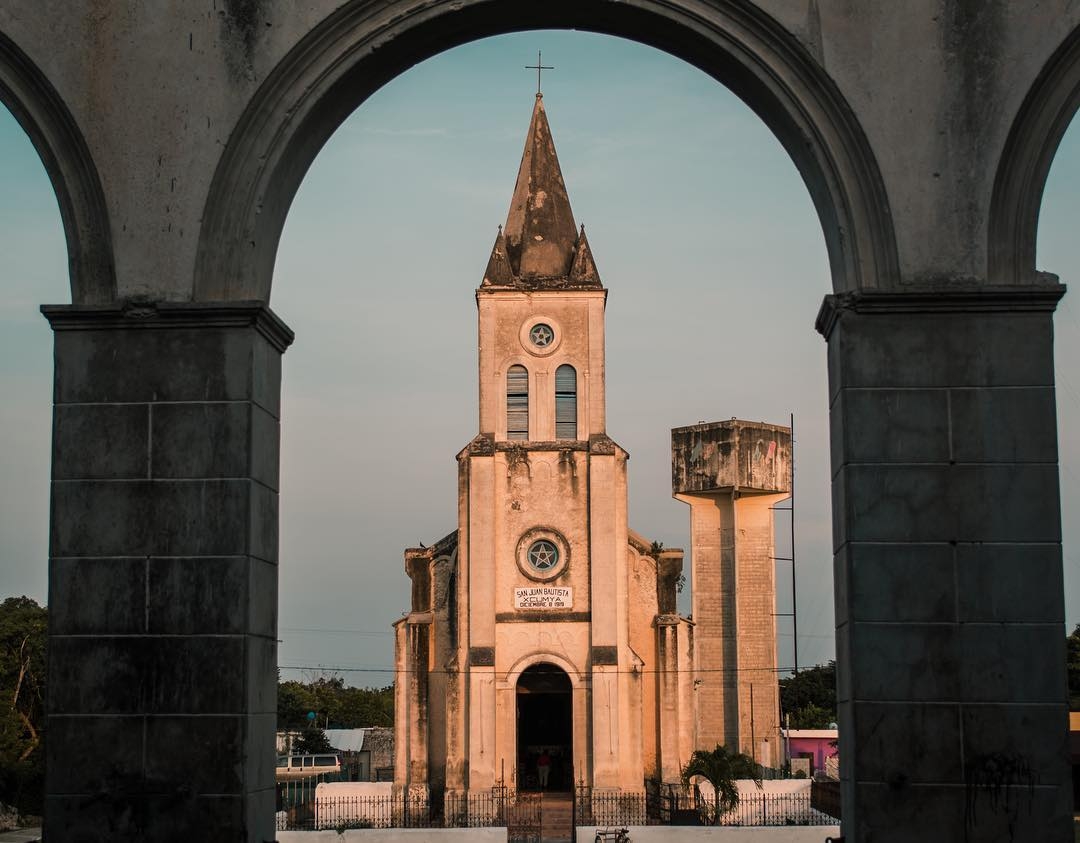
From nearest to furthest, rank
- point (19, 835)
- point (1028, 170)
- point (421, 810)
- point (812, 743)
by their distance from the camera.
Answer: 1. point (1028, 170)
2. point (19, 835)
3. point (421, 810)
4. point (812, 743)

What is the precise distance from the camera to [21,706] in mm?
40094

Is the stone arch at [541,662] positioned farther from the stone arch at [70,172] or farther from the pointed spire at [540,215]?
the stone arch at [70,172]

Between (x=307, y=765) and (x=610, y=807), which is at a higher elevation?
(x=307, y=765)

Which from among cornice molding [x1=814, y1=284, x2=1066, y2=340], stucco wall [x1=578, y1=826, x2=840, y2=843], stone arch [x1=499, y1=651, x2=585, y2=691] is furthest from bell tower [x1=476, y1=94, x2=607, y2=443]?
cornice molding [x1=814, y1=284, x2=1066, y2=340]

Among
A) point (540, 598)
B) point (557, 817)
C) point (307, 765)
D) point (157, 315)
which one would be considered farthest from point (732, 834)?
point (307, 765)

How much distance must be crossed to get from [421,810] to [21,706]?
1048cm

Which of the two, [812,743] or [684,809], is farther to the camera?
[812,743]

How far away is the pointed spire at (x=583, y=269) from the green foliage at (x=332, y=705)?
35.0 m

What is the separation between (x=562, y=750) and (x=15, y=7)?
120 ft

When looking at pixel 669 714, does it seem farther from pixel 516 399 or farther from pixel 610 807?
pixel 516 399

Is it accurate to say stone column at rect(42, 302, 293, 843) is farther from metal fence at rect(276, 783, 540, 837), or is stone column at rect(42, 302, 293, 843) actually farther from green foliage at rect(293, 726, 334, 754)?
green foliage at rect(293, 726, 334, 754)

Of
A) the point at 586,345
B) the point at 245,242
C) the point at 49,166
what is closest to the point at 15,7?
the point at 49,166

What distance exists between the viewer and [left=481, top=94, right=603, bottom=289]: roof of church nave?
136 feet

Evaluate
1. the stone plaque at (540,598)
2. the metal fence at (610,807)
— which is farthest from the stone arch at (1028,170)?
the stone plaque at (540,598)
